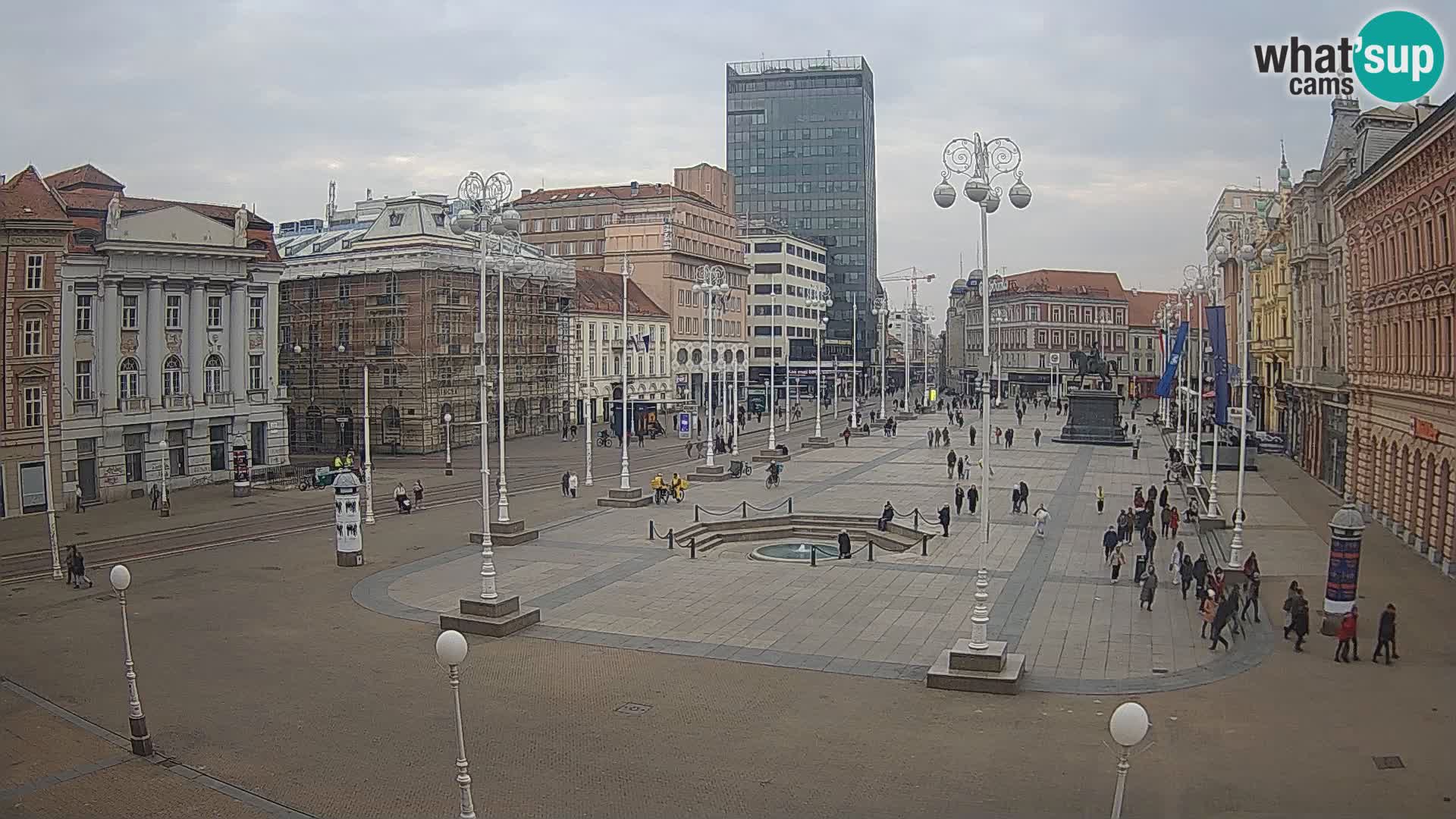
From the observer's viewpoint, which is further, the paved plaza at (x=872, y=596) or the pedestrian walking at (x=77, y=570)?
the pedestrian walking at (x=77, y=570)

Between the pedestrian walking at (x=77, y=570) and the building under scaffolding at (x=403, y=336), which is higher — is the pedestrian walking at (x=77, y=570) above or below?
below

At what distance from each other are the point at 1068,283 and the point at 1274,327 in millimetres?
78925

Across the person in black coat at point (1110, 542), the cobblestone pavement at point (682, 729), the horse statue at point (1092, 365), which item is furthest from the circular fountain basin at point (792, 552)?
the horse statue at point (1092, 365)

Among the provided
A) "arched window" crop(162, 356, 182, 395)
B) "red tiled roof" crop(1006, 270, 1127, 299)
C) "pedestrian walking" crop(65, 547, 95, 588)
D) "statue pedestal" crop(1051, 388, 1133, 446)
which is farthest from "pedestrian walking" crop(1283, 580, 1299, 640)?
"red tiled roof" crop(1006, 270, 1127, 299)

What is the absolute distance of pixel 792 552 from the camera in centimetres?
3819

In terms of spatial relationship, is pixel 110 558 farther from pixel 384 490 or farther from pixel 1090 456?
pixel 1090 456

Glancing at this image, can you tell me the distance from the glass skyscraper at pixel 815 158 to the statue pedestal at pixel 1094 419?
8232 cm

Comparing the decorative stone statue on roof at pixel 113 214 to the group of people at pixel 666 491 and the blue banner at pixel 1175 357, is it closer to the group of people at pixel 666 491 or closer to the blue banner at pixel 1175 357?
the group of people at pixel 666 491

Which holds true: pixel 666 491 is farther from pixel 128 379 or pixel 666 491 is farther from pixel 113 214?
pixel 113 214

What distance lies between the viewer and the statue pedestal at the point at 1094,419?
79188mm

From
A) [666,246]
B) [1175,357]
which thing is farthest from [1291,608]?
[666,246]

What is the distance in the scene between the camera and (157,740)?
18188 millimetres

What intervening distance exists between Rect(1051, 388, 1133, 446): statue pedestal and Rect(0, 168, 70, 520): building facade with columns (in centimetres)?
6030

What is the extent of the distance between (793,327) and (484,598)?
371 ft
